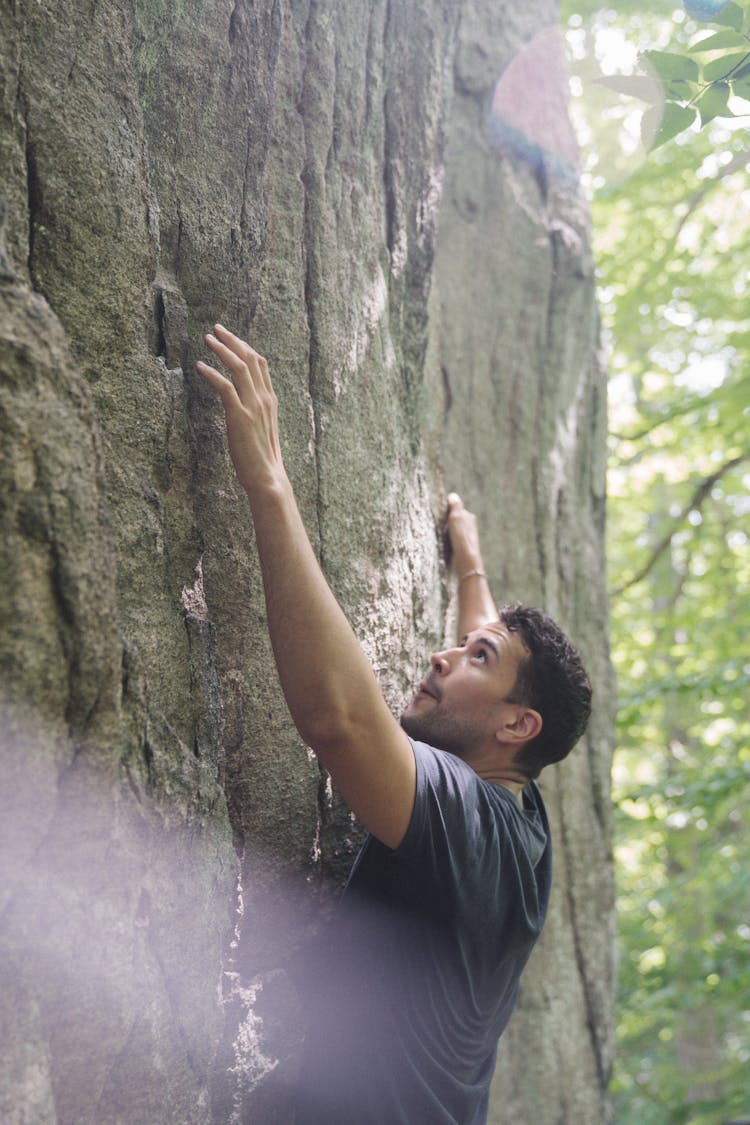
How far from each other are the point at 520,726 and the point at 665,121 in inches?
67.0

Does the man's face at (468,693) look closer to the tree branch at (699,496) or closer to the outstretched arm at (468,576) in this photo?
the outstretched arm at (468,576)

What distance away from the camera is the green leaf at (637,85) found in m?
2.31

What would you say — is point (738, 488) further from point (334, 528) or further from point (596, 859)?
point (334, 528)

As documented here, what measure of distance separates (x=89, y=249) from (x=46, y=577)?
37.5 inches

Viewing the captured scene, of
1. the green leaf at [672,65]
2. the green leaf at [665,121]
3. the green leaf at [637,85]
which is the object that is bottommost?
the green leaf at [665,121]

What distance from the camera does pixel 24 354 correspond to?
170 centimetres

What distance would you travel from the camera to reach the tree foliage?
718 centimetres

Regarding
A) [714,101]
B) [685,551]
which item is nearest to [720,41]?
[714,101]

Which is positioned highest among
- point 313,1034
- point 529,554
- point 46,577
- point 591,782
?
point 529,554

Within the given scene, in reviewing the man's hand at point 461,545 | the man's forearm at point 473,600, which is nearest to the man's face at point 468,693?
the man's forearm at point 473,600

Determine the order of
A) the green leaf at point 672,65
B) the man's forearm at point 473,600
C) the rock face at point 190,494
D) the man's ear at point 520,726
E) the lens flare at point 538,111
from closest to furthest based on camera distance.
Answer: the rock face at point 190,494, the green leaf at point 672,65, the man's ear at point 520,726, the man's forearm at point 473,600, the lens flare at point 538,111

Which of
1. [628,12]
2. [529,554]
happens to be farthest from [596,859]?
[628,12]

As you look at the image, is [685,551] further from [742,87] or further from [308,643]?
[308,643]

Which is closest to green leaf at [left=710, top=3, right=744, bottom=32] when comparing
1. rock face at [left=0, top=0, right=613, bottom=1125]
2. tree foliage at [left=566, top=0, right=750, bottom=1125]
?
rock face at [left=0, top=0, right=613, bottom=1125]
